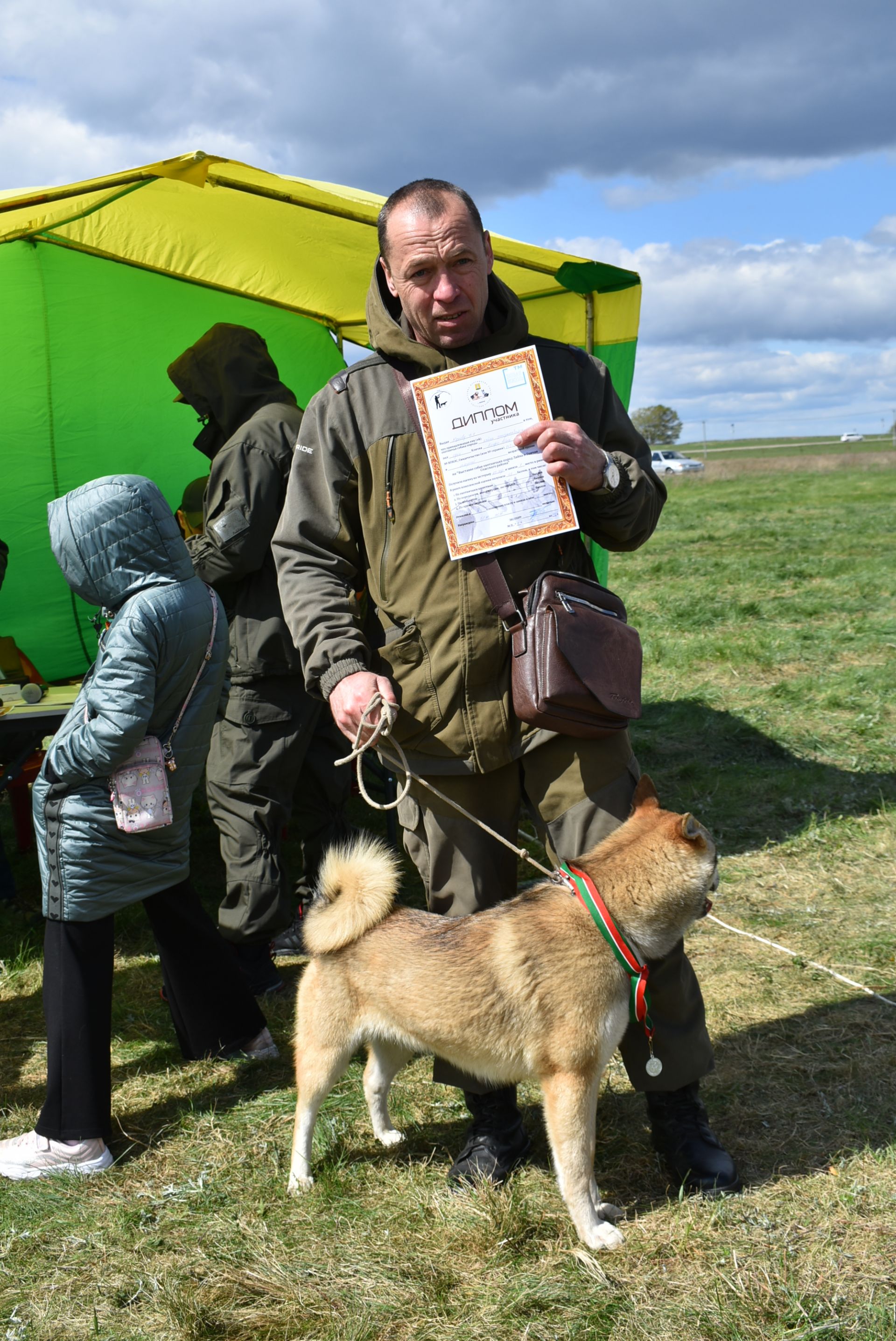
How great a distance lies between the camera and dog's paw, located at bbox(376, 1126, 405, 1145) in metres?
3.03

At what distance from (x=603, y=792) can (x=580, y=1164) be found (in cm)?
88

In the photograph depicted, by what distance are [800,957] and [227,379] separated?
10.7 ft

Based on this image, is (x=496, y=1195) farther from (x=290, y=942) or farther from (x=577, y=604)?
(x=290, y=942)

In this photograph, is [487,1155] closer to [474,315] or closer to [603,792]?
[603,792]

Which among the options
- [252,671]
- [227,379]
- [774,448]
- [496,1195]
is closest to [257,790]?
[252,671]

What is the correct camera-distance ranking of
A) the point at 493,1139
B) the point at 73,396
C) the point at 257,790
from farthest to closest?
the point at 73,396 → the point at 257,790 → the point at 493,1139

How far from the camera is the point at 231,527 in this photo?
3.99 metres

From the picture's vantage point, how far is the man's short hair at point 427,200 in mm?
2502

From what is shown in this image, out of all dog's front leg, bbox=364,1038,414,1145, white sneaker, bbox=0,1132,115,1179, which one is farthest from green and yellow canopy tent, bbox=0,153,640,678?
white sneaker, bbox=0,1132,115,1179

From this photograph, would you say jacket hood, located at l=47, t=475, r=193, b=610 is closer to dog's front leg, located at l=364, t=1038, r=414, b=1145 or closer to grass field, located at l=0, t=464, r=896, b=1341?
dog's front leg, located at l=364, t=1038, r=414, b=1145

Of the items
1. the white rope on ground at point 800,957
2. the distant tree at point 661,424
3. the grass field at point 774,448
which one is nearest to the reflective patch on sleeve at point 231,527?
the white rope on ground at point 800,957

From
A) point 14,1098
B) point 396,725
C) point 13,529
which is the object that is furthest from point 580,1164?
point 13,529

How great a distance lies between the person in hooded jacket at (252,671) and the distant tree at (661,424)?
56.4m

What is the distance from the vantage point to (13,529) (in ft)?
21.0
